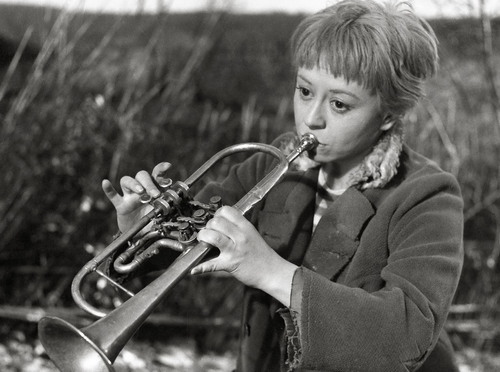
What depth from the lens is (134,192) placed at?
6.79ft

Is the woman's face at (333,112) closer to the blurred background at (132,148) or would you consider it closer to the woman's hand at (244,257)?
the woman's hand at (244,257)

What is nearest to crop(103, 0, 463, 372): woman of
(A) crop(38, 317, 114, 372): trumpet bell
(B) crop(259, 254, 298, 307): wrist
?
(B) crop(259, 254, 298, 307): wrist

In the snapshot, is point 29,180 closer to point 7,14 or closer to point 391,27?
point 7,14

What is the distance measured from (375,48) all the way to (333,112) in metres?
0.24

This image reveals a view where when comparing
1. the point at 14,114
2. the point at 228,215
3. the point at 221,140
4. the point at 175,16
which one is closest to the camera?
the point at 228,215

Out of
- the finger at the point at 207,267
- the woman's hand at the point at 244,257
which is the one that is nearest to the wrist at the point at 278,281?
the woman's hand at the point at 244,257

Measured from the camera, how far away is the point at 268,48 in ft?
17.7

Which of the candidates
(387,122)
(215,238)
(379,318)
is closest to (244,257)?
(215,238)

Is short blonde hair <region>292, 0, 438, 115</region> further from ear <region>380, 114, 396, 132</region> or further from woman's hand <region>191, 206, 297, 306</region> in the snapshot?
woman's hand <region>191, 206, 297, 306</region>

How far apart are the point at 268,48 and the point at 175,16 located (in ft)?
2.68

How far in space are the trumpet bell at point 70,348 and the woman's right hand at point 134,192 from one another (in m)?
0.45

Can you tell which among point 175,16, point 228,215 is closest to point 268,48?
point 175,16

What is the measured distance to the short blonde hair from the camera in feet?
6.58

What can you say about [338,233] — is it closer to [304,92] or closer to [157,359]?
[304,92]
